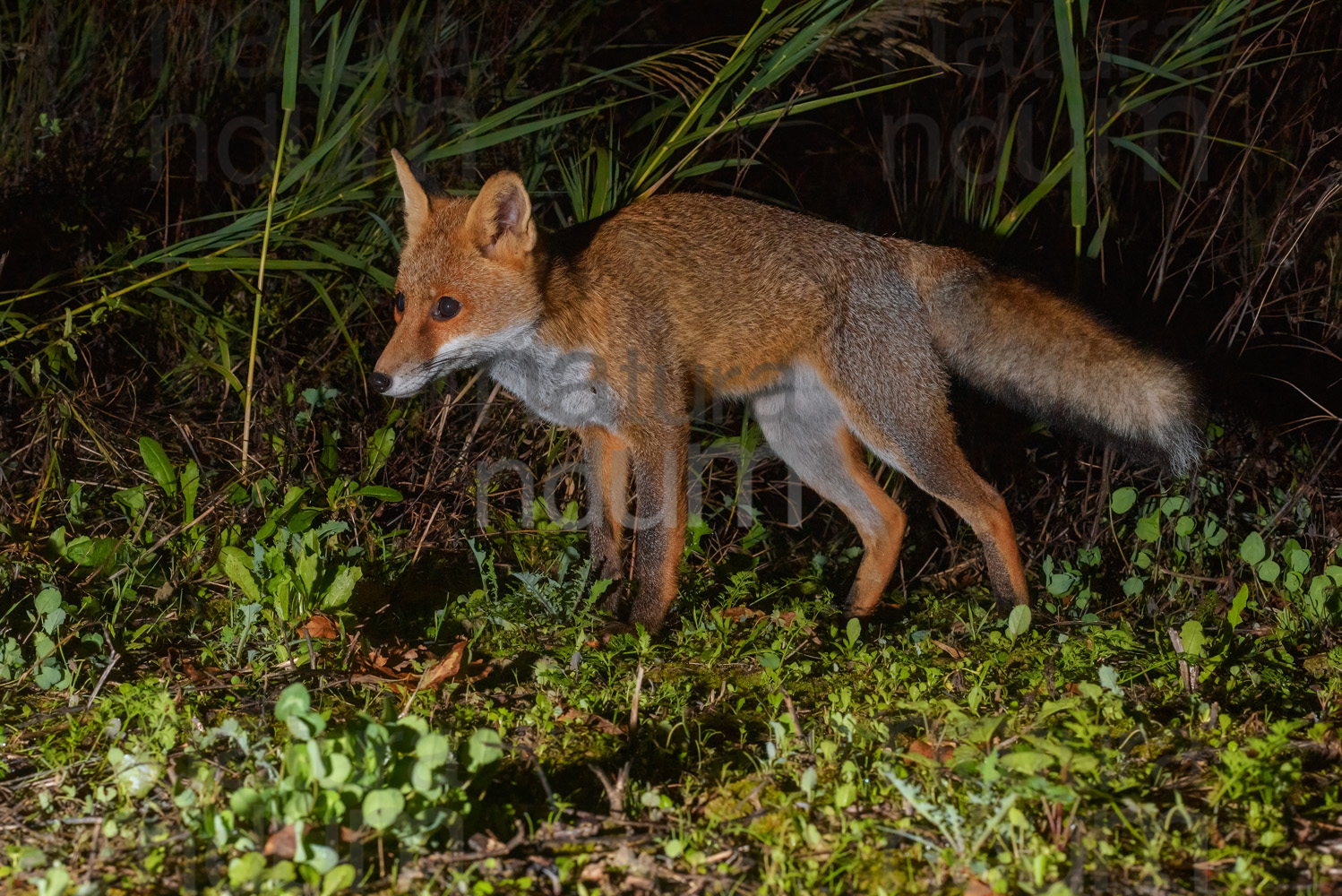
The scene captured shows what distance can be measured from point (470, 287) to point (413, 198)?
0.49m

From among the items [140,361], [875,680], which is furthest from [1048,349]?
[140,361]

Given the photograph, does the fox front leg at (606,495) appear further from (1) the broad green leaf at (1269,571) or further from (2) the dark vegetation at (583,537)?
(1) the broad green leaf at (1269,571)

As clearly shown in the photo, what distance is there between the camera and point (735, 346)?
12.9ft

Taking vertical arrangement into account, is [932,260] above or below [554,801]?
above

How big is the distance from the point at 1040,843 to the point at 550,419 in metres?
2.33

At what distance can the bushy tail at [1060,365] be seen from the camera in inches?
138

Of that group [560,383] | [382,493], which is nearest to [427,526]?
[382,493]

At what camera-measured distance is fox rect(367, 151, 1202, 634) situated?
11.7 feet

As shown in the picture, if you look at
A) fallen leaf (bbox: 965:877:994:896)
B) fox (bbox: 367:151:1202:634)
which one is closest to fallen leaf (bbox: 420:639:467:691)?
fox (bbox: 367:151:1202:634)

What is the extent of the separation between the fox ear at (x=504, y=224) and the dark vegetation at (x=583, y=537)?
1.59ft

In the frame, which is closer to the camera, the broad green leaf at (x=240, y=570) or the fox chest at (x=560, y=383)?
the broad green leaf at (x=240, y=570)

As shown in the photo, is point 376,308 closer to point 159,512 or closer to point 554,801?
point 159,512

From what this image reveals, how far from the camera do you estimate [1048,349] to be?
3.74 metres

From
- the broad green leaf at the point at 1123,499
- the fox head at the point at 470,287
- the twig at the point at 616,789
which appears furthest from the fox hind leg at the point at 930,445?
the twig at the point at 616,789
